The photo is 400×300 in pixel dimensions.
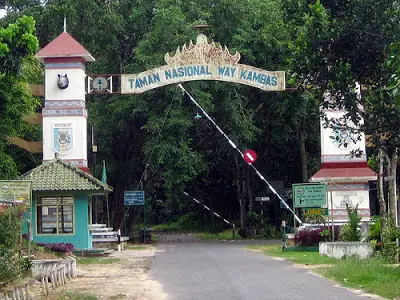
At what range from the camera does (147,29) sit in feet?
133

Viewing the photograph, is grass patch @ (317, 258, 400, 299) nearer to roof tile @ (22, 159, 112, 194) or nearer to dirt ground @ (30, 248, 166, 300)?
dirt ground @ (30, 248, 166, 300)

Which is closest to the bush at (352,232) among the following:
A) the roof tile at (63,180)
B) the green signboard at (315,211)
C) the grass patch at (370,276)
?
the green signboard at (315,211)

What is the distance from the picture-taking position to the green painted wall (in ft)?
96.8

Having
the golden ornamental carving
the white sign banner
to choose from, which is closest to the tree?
the white sign banner

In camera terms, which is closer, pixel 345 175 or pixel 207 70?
pixel 207 70

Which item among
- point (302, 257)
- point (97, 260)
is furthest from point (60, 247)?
point (302, 257)

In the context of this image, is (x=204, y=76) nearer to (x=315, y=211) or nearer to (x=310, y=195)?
(x=310, y=195)

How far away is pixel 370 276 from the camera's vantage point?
17.6m

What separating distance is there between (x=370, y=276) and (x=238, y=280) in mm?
3006

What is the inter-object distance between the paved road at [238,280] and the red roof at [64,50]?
35.1 feet

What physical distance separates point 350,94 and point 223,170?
33.1m

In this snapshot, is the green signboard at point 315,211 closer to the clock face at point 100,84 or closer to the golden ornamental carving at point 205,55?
the golden ornamental carving at point 205,55

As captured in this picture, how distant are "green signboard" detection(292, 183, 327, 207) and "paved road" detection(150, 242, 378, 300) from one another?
3.29 metres

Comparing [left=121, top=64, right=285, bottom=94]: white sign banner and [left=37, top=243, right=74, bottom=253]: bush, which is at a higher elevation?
[left=121, top=64, right=285, bottom=94]: white sign banner
